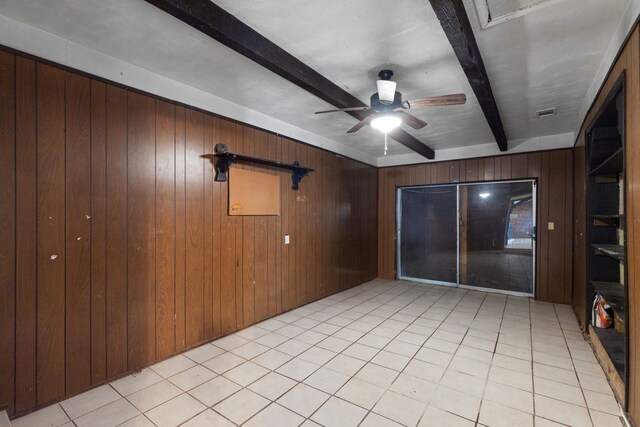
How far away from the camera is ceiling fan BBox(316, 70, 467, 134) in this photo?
8.13 feet

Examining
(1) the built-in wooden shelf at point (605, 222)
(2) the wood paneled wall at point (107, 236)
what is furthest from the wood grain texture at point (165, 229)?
(1) the built-in wooden shelf at point (605, 222)

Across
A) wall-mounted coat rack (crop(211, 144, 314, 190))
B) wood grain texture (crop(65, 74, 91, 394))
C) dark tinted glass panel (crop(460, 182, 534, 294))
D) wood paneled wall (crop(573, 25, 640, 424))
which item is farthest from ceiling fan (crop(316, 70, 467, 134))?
dark tinted glass panel (crop(460, 182, 534, 294))

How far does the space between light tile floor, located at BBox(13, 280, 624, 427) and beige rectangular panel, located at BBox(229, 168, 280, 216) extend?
148cm

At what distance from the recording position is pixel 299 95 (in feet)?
10.5

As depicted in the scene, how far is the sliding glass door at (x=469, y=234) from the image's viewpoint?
5530 mm

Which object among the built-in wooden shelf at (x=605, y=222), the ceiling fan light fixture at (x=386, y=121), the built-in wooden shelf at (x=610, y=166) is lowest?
the built-in wooden shelf at (x=605, y=222)

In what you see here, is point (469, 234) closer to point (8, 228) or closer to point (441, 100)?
point (441, 100)

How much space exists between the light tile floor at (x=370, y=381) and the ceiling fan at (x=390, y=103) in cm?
233

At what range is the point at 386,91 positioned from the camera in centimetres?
255

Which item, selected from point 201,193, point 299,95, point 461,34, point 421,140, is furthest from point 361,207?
point 461,34

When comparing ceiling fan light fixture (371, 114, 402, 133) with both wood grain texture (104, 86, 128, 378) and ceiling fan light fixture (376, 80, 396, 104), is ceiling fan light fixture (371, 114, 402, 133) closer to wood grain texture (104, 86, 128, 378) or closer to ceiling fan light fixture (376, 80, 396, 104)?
ceiling fan light fixture (376, 80, 396, 104)

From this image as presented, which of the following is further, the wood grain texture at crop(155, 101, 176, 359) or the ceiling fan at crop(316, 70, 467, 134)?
the wood grain texture at crop(155, 101, 176, 359)

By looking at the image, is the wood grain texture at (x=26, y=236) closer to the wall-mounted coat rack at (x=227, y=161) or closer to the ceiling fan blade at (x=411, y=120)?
the wall-mounted coat rack at (x=227, y=161)

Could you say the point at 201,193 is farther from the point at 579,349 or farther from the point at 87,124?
the point at 579,349
